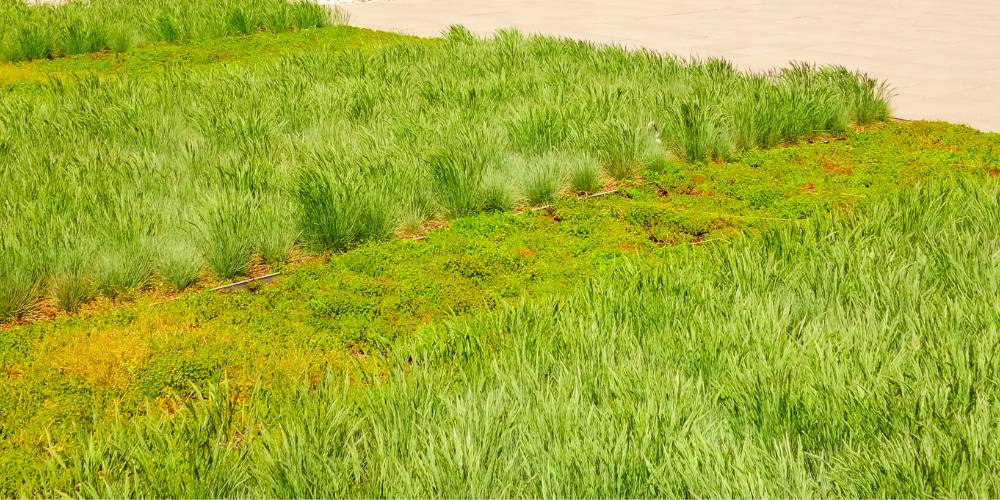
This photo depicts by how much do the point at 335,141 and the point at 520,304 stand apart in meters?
2.78

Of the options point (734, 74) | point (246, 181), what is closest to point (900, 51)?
point (734, 74)

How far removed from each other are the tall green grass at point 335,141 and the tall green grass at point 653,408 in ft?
4.86

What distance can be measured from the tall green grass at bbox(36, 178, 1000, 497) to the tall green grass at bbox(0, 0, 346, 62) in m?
7.87

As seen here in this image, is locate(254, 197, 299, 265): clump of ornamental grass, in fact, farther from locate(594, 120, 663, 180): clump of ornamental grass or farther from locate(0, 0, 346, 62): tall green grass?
locate(0, 0, 346, 62): tall green grass

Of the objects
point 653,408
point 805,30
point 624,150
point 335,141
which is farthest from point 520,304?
point 805,30

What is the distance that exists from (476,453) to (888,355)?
1427 mm

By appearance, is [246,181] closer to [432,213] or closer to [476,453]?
[432,213]

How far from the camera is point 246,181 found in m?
5.57

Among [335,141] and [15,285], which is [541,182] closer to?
[335,141]

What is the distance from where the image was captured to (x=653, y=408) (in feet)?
9.87

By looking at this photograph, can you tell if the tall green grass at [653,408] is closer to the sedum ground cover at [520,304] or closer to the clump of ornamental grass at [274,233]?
the sedum ground cover at [520,304]

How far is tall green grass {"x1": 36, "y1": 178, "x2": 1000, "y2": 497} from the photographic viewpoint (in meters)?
2.78

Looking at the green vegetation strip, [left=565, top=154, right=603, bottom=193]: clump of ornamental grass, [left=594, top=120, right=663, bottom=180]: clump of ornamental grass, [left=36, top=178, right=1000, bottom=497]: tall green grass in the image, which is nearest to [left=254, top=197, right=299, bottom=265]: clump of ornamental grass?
the green vegetation strip

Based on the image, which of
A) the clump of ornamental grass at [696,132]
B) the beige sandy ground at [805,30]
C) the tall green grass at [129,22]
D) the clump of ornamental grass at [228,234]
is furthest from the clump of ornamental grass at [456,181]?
the tall green grass at [129,22]
